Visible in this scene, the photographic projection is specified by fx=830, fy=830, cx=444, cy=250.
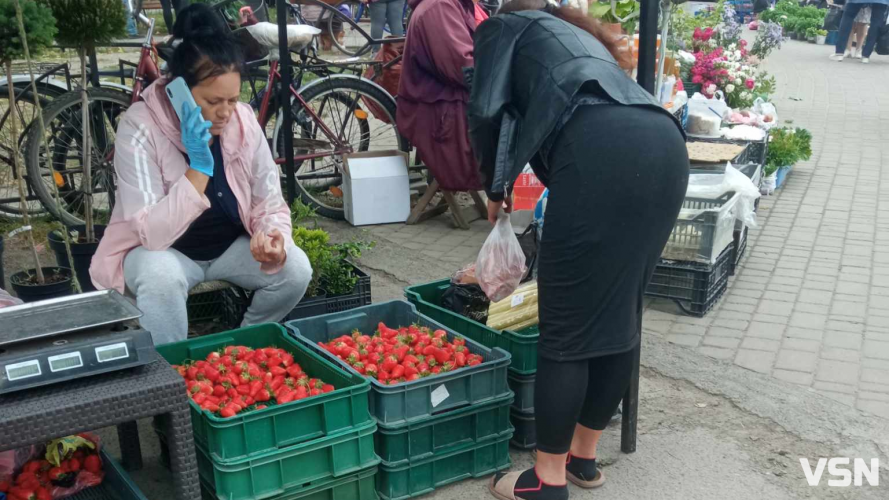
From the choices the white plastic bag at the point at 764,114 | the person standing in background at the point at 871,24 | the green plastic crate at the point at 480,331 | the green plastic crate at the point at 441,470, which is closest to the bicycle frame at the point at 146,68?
the green plastic crate at the point at 480,331

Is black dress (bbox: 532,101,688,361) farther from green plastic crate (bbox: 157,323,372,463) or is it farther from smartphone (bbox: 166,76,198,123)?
smartphone (bbox: 166,76,198,123)

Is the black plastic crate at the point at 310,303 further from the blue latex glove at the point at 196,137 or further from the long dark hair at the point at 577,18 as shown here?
the long dark hair at the point at 577,18

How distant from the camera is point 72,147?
17.4 ft

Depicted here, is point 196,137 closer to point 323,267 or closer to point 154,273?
point 154,273

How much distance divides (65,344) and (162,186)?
1.06m

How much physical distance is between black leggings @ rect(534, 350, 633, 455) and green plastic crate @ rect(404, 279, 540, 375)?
34cm

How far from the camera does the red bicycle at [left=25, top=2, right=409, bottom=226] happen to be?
5062 millimetres

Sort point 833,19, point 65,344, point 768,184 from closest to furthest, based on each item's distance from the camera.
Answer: point 65,344, point 768,184, point 833,19

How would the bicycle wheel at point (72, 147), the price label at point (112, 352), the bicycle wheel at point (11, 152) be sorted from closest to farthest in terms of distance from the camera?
the price label at point (112, 352), the bicycle wheel at point (72, 147), the bicycle wheel at point (11, 152)

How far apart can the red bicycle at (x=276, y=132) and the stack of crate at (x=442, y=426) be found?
7.98ft

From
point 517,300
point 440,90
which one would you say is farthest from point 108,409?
point 440,90

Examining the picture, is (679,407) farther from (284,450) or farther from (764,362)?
(284,450)

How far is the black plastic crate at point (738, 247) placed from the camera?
4980 millimetres

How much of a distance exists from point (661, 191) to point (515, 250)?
0.79m
